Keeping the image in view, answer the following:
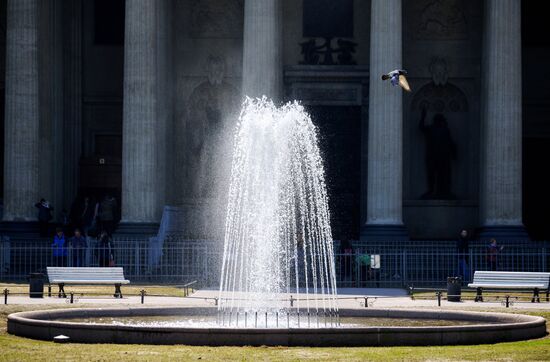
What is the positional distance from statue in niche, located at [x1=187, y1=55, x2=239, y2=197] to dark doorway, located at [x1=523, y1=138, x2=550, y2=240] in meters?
12.6

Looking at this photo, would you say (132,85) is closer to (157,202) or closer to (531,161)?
(157,202)

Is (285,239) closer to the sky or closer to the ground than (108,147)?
closer to the ground

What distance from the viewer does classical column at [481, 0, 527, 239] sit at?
178 ft

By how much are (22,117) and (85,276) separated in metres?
14.1

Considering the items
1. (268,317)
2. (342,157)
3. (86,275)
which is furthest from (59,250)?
(268,317)

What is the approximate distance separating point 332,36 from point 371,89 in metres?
6.72

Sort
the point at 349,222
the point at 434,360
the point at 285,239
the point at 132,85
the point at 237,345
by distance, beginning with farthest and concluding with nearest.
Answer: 1. the point at 349,222
2. the point at 132,85
3. the point at 285,239
4. the point at 237,345
5. the point at 434,360

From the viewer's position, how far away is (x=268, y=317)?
3150 centimetres

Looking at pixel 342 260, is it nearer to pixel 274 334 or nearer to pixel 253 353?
pixel 274 334

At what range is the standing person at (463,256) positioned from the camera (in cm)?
4997

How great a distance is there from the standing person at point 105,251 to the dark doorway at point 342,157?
461 inches

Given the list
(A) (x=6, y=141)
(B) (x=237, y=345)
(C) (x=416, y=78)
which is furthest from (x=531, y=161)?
(B) (x=237, y=345)

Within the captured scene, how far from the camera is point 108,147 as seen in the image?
2434 inches

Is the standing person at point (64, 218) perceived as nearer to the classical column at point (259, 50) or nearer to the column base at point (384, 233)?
the classical column at point (259, 50)
